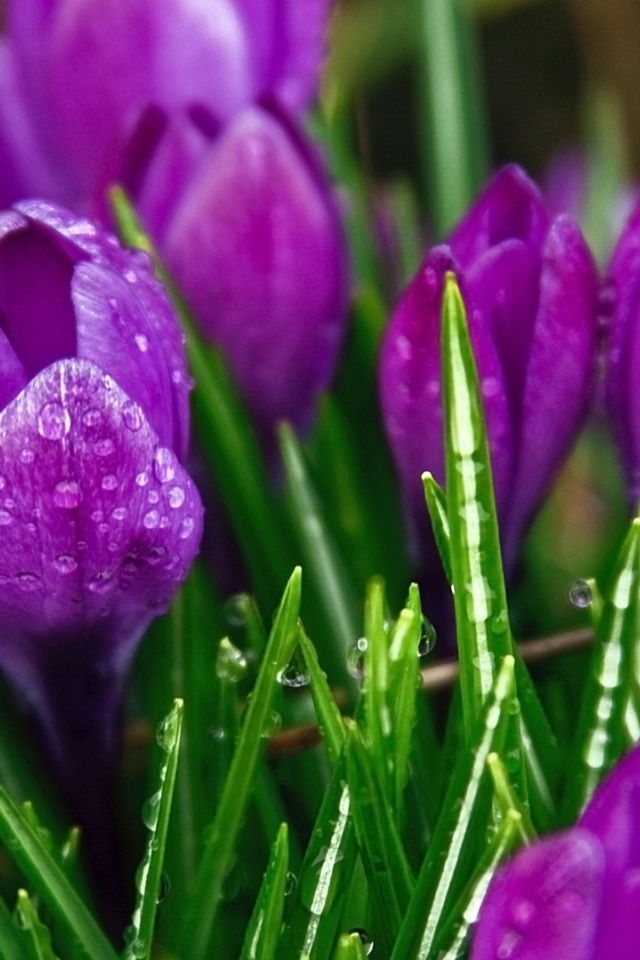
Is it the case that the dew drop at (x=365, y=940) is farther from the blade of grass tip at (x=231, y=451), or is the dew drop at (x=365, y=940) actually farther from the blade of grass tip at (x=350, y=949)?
the blade of grass tip at (x=231, y=451)

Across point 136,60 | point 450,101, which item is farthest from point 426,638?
point 450,101

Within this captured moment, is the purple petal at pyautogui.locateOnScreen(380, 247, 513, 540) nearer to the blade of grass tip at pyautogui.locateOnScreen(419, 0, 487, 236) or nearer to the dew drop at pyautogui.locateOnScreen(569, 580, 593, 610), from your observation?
the dew drop at pyautogui.locateOnScreen(569, 580, 593, 610)

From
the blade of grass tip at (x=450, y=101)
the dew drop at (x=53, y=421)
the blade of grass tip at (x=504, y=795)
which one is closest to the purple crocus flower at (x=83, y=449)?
the dew drop at (x=53, y=421)

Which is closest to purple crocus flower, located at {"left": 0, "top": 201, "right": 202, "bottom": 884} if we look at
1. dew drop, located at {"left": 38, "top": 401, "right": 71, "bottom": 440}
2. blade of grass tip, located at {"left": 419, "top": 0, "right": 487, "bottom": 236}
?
dew drop, located at {"left": 38, "top": 401, "right": 71, "bottom": 440}

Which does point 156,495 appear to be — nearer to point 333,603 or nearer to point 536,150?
point 333,603

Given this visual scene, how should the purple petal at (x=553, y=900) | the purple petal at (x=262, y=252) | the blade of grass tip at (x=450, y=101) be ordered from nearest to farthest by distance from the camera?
the purple petal at (x=553, y=900)
the purple petal at (x=262, y=252)
the blade of grass tip at (x=450, y=101)

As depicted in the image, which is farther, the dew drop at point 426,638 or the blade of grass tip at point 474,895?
the dew drop at point 426,638

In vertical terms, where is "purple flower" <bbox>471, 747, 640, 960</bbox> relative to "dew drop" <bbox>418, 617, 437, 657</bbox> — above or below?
above
